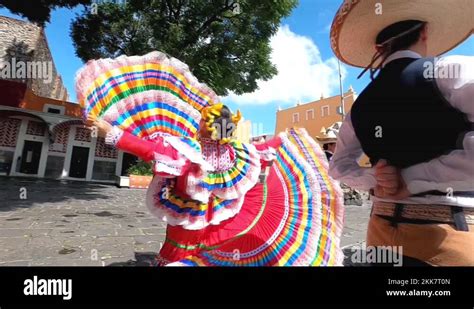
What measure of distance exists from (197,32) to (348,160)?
10.5 m

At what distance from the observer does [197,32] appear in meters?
10.6

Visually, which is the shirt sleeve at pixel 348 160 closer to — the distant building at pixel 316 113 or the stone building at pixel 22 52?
the stone building at pixel 22 52

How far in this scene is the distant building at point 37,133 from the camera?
14.3m

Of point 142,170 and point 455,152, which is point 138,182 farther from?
point 455,152

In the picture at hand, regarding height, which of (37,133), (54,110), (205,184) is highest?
(54,110)

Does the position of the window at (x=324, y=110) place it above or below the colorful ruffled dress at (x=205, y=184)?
above

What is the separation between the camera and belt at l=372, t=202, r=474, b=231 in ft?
2.94

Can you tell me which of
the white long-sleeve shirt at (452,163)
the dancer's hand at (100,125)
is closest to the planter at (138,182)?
the dancer's hand at (100,125)

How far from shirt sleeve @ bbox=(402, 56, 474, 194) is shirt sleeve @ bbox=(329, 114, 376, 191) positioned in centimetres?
30

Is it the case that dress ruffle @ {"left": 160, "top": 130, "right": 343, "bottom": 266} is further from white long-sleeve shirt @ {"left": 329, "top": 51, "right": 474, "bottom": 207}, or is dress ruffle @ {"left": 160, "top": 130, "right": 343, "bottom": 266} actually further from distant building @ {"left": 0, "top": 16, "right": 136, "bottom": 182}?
distant building @ {"left": 0, "top": 16, "right": 136, "bottom": 182}

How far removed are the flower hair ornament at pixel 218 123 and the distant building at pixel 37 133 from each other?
1367 centimetres

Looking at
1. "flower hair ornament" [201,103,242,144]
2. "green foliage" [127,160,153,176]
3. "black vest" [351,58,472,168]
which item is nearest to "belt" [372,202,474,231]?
"black vest" [351,58,472,168]

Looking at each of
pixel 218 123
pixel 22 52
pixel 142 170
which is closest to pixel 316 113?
pixel 142 170
